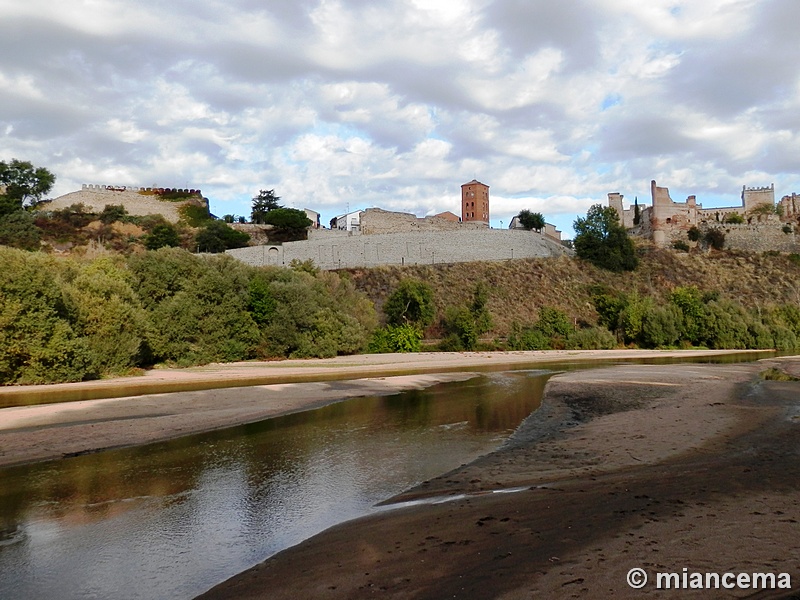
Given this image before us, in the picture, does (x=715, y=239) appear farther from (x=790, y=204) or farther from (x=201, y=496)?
(x=201, y=496)

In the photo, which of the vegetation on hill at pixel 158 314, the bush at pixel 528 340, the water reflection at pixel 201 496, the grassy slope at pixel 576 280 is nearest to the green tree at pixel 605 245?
the grassy slope at pixel 576 280

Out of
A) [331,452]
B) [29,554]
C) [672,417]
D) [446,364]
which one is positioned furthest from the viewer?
[446,364]

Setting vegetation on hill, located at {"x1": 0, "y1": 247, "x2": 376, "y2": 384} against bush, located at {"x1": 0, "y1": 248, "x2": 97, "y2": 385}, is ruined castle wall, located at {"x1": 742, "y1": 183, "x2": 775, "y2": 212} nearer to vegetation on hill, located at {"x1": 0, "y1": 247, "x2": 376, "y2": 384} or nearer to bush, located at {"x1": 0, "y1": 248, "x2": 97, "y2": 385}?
vegetation on hill, located at {"x1": 0, "y1": 247, "x2": 376, "y2": 384}

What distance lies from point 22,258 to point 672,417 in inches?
1042

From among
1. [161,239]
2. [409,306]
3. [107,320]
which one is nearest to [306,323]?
[409,306]

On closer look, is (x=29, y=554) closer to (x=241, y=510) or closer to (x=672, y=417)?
(x=241, y=510)

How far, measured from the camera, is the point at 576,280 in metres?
60.8

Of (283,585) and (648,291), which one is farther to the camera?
(648,291)

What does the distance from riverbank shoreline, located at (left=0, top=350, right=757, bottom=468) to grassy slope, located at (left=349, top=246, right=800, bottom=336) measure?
1599cm

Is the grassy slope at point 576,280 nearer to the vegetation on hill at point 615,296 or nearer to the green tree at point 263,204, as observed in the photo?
the vegetation on hill at point 615,296

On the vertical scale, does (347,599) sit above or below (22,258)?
below

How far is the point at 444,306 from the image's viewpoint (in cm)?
5144

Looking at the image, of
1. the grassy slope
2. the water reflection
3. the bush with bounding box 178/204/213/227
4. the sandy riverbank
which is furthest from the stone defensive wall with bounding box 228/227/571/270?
the sandy riverbank

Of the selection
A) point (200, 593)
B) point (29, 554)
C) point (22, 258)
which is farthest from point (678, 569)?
point (22, 258)
